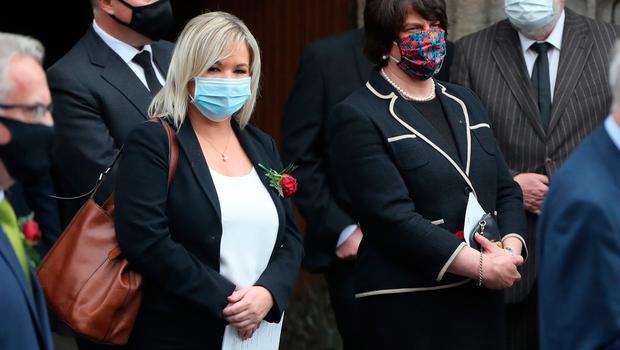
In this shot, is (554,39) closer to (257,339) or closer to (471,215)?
(471,215)

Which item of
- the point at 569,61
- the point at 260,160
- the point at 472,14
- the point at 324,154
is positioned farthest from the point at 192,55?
the point at 472,14

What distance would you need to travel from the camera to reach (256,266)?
4.31 meters

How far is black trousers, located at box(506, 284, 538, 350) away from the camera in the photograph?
5348 millimetres

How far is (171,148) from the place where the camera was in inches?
166

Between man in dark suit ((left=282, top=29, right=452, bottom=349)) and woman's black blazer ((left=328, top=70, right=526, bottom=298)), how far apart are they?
0.78m

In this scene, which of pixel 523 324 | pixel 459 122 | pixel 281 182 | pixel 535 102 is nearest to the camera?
pixel 281 182

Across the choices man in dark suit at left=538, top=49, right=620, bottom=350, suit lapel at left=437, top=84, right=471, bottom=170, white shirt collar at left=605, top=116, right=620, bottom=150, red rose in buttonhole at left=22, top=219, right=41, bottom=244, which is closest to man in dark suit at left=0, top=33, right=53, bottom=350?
red rose in buttonhole at left=22, top=219, right=41, bottom=244

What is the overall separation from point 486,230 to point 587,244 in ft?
4.82

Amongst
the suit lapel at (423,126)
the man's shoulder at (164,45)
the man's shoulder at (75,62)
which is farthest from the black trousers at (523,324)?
the man's shoulder at (75,62)

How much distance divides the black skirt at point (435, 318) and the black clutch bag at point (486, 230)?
0.55 feet

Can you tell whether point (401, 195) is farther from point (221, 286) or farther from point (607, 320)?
point (607, 320)

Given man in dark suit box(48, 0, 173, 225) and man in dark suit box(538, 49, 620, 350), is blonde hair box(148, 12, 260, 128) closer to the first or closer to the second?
man in dark suit box(48, 0, 173, 225)

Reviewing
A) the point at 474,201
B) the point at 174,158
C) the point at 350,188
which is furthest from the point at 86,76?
the point at 474,201

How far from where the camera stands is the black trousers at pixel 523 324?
5348mm
